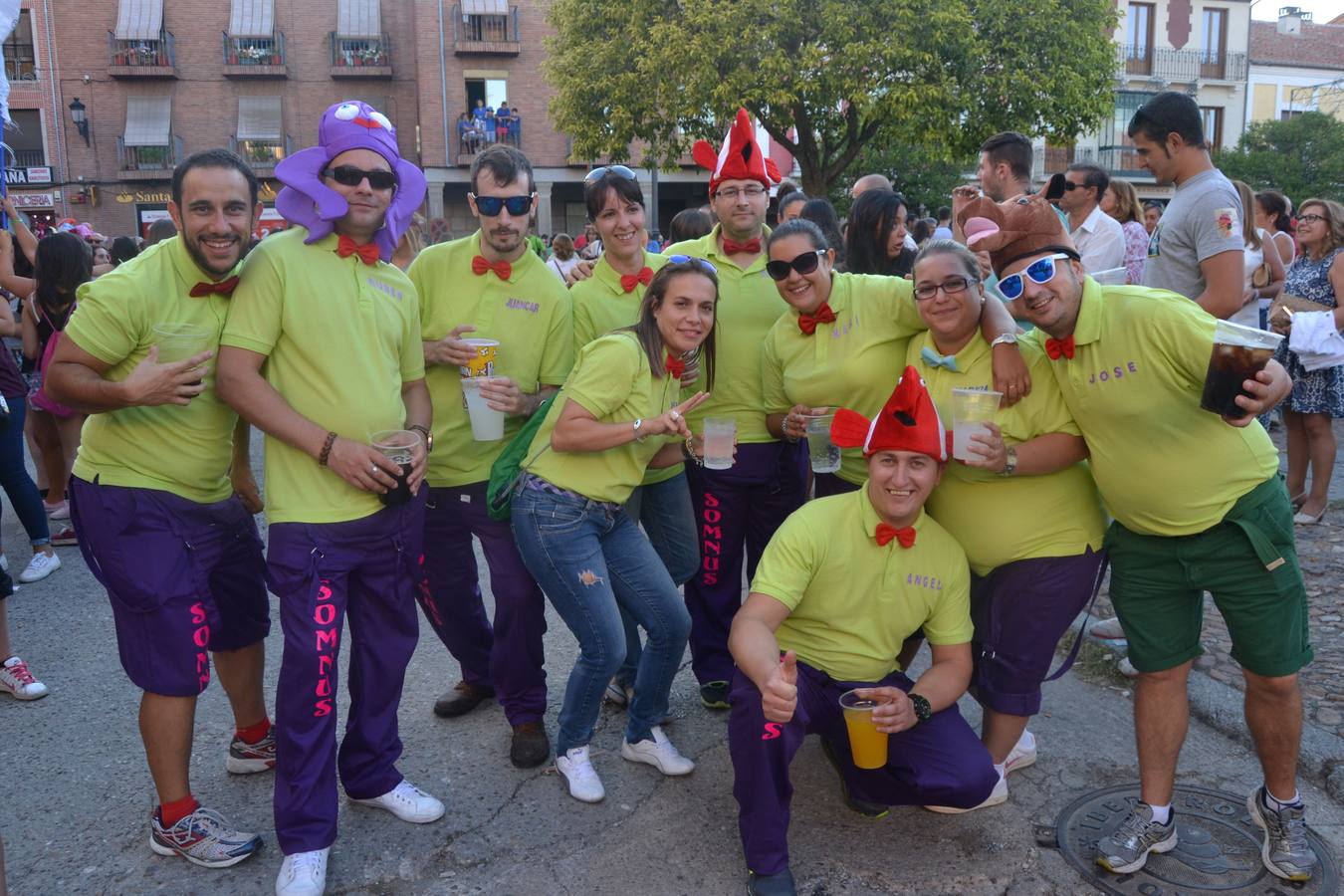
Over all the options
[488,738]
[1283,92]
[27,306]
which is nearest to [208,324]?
[488,738]

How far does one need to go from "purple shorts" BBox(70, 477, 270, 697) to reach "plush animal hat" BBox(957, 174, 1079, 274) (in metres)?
2.64

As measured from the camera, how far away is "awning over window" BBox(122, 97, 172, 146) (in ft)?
97.2

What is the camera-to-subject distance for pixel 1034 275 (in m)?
2.84

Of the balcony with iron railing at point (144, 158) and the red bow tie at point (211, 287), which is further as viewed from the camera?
the balcony with iron railing at point (144, 158)

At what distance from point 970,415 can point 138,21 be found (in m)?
34.1

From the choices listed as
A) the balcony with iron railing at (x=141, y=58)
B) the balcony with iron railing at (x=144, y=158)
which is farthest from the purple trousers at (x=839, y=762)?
the balcony with iron railing at (x=141, y=58)

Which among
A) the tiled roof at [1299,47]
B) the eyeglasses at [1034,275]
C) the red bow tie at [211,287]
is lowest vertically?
the red bow tie at [211,287]

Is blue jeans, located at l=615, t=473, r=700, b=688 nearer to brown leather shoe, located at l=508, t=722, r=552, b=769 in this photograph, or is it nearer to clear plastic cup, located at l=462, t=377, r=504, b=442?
brown leather shoe, located at l=508, t=722, r=552, b=769

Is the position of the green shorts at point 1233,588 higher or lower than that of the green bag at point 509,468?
lower

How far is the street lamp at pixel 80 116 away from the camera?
2839 centimetres

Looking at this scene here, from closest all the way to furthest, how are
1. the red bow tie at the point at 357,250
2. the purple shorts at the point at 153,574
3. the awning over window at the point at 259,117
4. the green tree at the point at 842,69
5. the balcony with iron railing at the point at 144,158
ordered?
the purple shorts at the point at 153,574 < the red bow tie at the point at 357,250 < the green tree at the point at 842,69 < the balcony with iron railing at the point at 144,158 < the awning over window at the point at 259,117

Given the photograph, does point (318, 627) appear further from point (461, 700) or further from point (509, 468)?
point (461, 700)

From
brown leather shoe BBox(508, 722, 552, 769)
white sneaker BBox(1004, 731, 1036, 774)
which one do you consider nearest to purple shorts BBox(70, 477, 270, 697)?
brown leather shoe BBox(508, 722, 552, 769)

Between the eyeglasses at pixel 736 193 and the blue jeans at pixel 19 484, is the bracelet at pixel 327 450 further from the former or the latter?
the blue jeans at pixel 19 484
